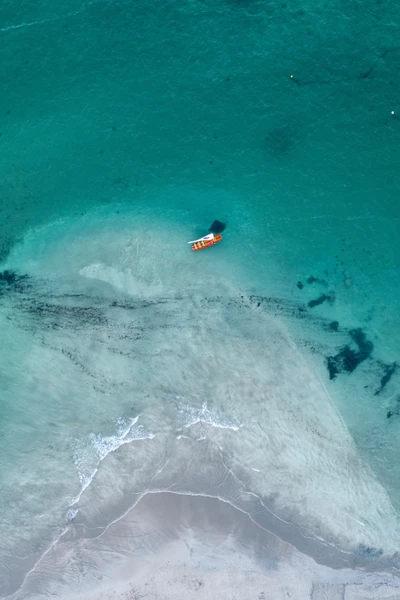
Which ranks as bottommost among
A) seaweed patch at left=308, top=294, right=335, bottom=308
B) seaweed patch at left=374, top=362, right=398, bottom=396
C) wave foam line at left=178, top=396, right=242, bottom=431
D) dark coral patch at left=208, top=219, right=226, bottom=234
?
seaweed patch at left=374, top=362, right=398, bottom=396

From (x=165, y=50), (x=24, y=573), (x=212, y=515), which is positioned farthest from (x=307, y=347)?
(x=165, y=50)

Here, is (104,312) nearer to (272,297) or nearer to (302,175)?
(272,297)

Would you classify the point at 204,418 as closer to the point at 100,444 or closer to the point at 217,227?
the point at 100,444

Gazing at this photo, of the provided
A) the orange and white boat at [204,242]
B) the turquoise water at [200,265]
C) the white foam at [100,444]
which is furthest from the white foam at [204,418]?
the orange and white boat at [204,242]

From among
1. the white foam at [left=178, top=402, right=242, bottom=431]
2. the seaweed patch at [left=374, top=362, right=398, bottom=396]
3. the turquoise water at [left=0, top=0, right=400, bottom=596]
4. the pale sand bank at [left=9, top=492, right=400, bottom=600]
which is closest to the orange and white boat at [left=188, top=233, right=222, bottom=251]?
the turquoise water at [left=0, top=0, right=400, bottom=596]

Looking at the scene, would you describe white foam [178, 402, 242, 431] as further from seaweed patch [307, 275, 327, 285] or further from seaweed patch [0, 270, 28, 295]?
seaweed patch [0, 270, 28, 295]

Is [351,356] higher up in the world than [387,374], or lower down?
higher up

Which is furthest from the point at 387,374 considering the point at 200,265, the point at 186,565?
the point at 186,565

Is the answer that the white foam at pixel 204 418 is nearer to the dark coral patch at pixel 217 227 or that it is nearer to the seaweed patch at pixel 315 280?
the seaweed patch at pixel 315 280
